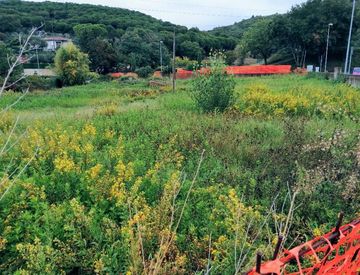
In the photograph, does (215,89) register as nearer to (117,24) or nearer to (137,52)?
(137,52)

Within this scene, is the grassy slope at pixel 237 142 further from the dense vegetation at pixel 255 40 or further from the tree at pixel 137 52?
the tree at pixel 137 52

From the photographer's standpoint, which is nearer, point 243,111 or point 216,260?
point 216,260

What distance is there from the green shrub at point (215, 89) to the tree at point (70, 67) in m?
35.4

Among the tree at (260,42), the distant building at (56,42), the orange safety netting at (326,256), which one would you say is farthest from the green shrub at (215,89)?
the distant building at (56,42)

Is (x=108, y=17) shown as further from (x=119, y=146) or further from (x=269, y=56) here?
(x=119, y=146)

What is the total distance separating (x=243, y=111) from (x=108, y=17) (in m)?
74.1

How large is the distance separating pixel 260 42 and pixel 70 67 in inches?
1202

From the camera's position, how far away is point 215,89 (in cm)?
1084

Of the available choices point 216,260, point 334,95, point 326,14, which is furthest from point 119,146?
point 326,14

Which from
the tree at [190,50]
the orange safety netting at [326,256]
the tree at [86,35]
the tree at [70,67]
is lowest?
the tree at [70,67]

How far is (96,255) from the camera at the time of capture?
287cm

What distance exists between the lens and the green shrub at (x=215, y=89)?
35.6 ft

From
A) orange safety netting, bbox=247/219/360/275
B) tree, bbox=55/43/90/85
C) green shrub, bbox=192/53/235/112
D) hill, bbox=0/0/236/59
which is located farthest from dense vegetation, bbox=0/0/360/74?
orange safety netting, bbox=247/219/360/275

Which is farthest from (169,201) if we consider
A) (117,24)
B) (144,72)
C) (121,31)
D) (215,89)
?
(117,24)
